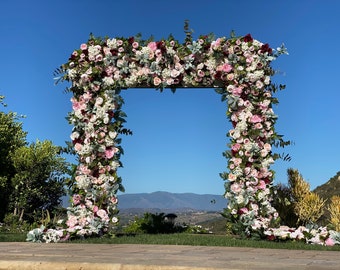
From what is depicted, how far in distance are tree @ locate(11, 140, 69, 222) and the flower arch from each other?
10.7m

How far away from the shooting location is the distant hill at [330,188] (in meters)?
25.3

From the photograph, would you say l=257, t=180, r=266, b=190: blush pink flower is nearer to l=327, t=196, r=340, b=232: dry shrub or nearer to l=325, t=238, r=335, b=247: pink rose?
l=325, t=238, r=335, b=247: pink rose

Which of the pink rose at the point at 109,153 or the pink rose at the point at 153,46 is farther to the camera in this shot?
the pink rose at the point at 153,46

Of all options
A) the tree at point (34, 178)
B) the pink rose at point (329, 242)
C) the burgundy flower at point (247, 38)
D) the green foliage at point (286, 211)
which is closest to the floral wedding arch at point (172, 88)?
the burgundy flower at point (247, 38)

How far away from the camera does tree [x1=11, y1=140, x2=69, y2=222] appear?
20875mm

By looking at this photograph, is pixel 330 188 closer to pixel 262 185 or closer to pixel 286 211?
pixel 286 211

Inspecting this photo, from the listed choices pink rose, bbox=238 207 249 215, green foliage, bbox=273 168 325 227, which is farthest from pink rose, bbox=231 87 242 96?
green foliage, bbox=273 168 325 227

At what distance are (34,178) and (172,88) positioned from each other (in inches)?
494

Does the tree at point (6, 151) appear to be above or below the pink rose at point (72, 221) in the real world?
above

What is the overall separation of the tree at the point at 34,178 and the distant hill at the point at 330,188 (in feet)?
48.5

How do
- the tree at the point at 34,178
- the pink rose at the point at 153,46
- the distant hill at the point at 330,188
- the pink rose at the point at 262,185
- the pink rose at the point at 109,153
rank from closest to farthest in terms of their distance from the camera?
the pink rose at the point at 262,185, the pink rose at the point at 109,153, the pink rose at the point at 153,46, the tree at the point at 34,178, the distant hill at the point at 330,188

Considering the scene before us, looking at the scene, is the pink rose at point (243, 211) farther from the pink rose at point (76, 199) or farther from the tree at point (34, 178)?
the tree at point (34, 178)

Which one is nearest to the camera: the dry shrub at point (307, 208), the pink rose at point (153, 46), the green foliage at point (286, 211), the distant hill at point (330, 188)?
the pink rose at point (153, 46)

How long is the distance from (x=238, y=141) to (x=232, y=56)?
205 centimetres
